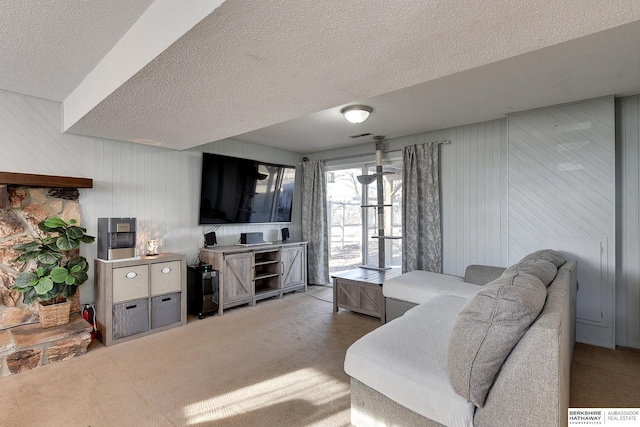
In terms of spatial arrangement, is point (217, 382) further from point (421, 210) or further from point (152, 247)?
point (421, 210)

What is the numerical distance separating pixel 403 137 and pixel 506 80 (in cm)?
194

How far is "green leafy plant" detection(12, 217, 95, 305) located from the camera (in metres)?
2.65

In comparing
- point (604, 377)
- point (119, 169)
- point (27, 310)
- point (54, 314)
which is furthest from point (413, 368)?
point (119, 169)

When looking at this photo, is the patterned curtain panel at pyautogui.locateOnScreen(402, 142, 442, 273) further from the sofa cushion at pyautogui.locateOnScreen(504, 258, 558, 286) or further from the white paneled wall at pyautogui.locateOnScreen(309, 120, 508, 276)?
the sofa cushion at pyautogui.locateOnScreen(504, 258, 558, 286)

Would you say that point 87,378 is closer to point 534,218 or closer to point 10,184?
point 10,184

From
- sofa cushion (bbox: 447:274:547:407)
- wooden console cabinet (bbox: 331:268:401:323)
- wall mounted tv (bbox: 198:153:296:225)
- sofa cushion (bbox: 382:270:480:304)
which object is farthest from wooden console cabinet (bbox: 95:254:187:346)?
sofa cushion (bbox: 447:274:547:407)

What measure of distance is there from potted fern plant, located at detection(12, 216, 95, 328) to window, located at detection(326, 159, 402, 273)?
136 inches

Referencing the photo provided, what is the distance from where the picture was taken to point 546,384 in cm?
112

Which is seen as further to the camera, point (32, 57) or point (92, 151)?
point (92, 151)

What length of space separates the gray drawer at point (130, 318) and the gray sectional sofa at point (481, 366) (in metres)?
2.53

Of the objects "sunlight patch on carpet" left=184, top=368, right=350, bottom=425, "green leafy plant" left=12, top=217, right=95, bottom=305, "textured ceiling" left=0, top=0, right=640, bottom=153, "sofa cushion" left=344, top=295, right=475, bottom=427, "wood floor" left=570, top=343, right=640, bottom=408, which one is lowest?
"wood floor" left=570, top=343, right=640, bottom=408

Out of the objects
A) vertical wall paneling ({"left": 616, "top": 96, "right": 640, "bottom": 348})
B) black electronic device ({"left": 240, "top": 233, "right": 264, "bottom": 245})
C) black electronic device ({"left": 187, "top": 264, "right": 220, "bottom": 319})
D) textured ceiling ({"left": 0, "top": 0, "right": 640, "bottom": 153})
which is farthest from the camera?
black electronic device ({"left": 240, "top": 233, "right": 264, "bottom": 245})

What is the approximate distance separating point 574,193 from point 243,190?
157 inches

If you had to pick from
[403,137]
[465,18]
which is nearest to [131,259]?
[465,18]
